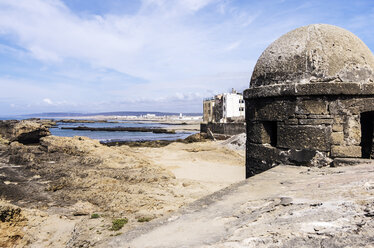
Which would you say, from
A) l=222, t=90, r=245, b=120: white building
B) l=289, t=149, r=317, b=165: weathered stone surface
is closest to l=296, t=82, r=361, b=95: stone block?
l=289, t=149, r=317, b=165: weathered stone surface

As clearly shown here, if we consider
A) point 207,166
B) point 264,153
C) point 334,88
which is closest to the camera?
point 334,88

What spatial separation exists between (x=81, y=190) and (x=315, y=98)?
7211 millimetres

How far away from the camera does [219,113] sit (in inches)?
2007

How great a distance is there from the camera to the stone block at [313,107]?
4.76m

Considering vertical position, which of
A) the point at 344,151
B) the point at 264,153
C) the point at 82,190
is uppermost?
the point at 344,151

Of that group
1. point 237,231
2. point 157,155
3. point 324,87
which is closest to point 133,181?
point 324,87

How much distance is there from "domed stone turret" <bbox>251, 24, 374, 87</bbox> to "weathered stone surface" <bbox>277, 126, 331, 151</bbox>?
87 cm

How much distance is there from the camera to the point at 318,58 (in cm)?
492

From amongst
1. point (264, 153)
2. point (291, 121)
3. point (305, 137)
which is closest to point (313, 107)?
point (291, 121)

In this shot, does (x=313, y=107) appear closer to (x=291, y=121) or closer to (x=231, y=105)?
(x=291, y=121)

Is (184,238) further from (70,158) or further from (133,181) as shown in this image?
(70,158)

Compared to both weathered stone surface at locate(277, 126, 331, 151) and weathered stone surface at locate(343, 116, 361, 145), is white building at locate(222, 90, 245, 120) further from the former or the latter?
weathered stone surface at locate(343, 116, 361, 145)

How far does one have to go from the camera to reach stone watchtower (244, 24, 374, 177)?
4.70 meters

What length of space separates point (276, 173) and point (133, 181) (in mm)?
6641
